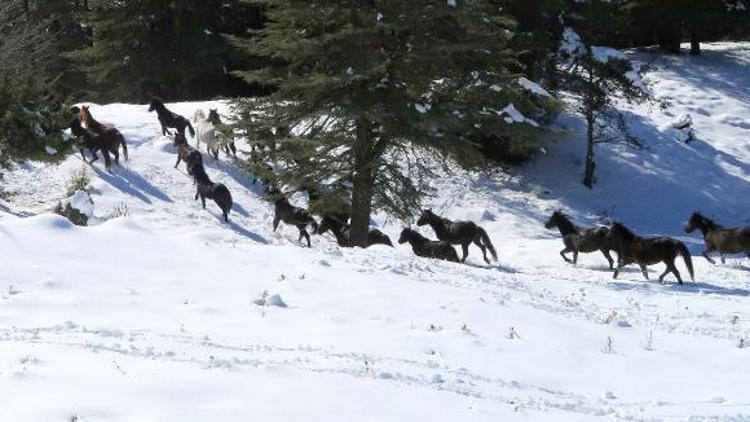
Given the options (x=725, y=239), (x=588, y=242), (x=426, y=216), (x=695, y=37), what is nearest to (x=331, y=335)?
(x=588, y=242)

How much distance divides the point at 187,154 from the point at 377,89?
8217 mm

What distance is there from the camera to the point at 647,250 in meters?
18.5

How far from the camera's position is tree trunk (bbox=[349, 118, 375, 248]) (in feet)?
61.7

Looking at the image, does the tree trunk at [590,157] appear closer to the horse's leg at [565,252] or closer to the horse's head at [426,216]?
the horse's leg at [565,252]

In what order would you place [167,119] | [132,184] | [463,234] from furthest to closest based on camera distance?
[167,119]
[132,184]
[463,234]

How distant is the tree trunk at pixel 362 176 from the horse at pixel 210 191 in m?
3.93

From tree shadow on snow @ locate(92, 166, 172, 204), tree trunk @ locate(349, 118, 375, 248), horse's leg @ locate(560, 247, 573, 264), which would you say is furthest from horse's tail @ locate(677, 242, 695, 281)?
tree shadow on snow @ locate(92, 166, 172, 204)

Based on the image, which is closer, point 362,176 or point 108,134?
point 362,176

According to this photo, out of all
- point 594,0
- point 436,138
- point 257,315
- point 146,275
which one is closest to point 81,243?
point 146,275

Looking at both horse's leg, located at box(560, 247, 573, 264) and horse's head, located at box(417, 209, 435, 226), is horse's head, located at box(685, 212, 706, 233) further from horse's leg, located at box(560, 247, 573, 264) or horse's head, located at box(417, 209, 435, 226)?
horse's head, located at box(417, 209, 435, 226)

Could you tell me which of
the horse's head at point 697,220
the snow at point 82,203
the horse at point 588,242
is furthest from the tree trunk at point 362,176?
the horse's head at point 697,220

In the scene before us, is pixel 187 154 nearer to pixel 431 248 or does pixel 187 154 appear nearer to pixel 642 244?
pixel 431 248

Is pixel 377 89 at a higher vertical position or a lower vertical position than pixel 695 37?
lower

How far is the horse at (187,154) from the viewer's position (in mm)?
23031
